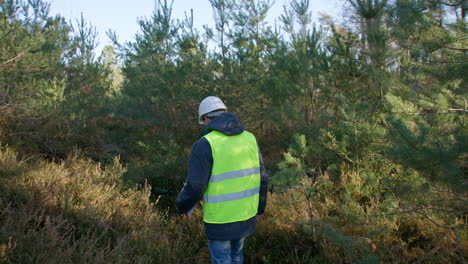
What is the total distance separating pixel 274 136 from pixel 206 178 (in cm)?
486

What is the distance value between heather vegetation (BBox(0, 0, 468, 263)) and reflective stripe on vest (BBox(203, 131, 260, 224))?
0.64m

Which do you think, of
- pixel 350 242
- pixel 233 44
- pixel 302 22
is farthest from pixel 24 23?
pixel 350 242

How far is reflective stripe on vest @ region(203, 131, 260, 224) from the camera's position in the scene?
2.64m

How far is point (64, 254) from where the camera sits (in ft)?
8.98

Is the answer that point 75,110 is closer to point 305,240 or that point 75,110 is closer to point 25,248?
point 25,248

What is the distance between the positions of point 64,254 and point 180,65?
5249 millimetres

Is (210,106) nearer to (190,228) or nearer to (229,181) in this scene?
(229,181)

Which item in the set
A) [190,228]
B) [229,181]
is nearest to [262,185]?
[229,181]

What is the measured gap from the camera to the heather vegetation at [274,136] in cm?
288

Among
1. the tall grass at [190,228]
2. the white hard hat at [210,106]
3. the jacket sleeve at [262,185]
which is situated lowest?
the tall grass at [190,228]

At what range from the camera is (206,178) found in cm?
261

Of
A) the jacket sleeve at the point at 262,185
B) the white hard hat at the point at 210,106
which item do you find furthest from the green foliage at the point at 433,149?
the white hard hat at the point at 210,106

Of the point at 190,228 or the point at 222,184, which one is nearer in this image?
the point at 222,184

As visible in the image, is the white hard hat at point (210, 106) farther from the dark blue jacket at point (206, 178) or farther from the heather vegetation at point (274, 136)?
the heather vegetation at point (274, 136)
